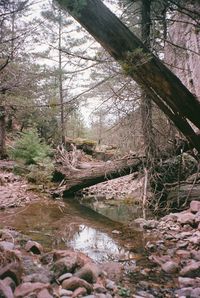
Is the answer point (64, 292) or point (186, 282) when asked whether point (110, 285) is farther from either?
point (186, 282)

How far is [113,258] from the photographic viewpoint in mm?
4891

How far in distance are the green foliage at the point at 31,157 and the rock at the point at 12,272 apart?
7.78 meters

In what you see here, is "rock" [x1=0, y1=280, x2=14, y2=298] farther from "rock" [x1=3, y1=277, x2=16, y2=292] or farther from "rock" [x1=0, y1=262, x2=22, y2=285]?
"rock" [x1=0, y1=262, x2=22, y2=285]

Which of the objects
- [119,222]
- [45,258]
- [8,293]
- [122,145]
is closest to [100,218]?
[119,222]

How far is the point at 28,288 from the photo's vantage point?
127 inches

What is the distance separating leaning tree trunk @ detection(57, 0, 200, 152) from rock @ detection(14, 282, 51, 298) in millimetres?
2836

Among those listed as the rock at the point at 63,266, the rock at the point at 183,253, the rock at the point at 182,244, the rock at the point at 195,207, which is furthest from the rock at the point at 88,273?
the rock at the point at 195,207

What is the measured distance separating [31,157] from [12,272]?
9987mm

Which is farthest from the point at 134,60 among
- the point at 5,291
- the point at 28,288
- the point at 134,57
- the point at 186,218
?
the point at 186,218

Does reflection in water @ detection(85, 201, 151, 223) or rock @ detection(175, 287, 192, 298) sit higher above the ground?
reflection in water @ detection(85, 201, 151, 223)

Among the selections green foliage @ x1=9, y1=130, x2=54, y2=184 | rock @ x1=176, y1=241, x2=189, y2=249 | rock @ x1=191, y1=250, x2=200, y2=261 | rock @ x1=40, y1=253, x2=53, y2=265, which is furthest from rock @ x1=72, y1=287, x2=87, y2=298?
green foliage @ x1=9, y1=130, x2=54, y2=184

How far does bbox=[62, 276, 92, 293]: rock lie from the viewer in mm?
3510

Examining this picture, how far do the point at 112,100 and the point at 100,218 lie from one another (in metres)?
3.09

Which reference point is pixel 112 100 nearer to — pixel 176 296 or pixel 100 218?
pixel 100 218
